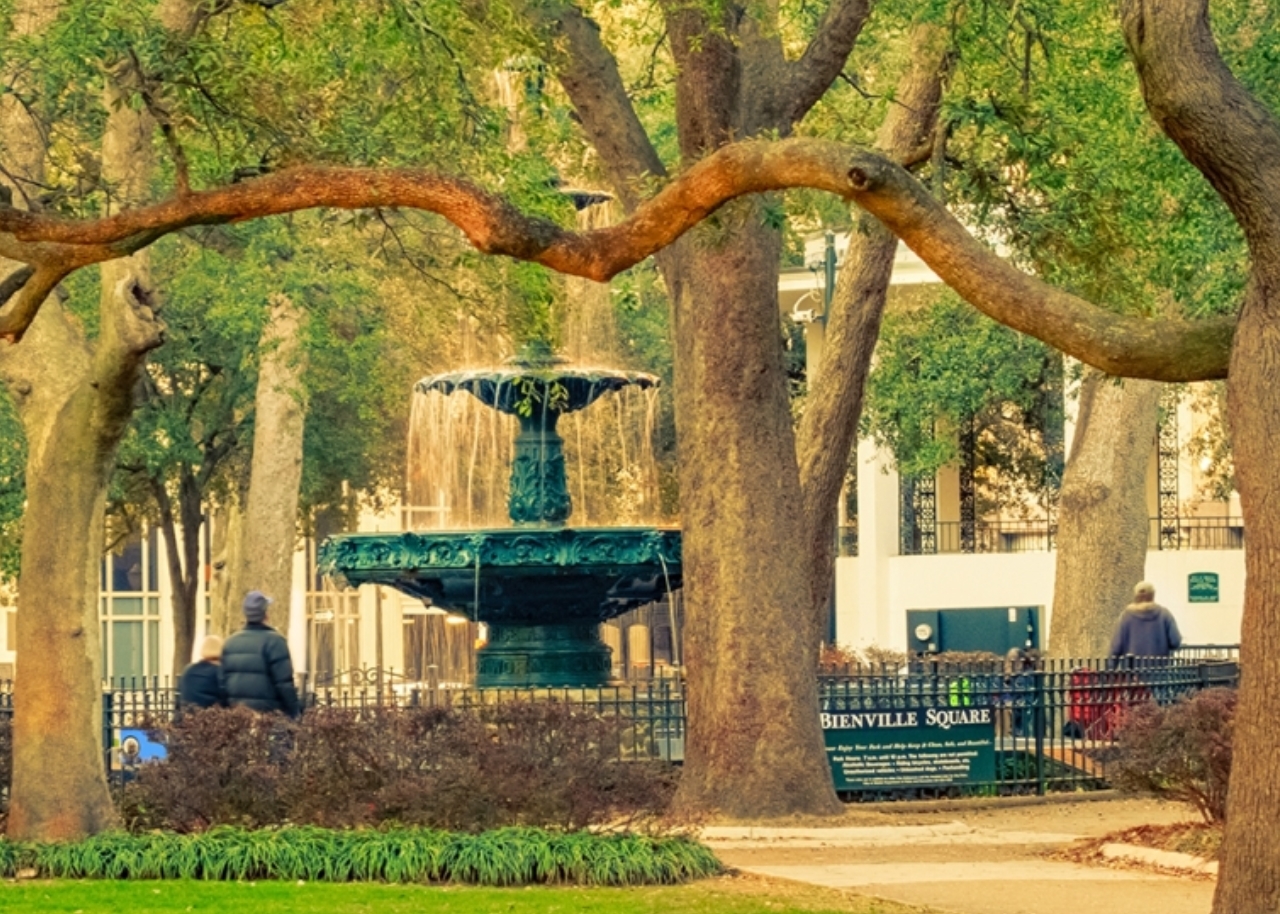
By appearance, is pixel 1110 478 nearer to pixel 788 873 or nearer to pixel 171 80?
pixel 788 873

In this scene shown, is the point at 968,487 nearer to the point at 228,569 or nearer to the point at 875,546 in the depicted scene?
the point at 875,546

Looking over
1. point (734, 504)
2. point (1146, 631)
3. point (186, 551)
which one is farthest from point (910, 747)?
point (186, 551)

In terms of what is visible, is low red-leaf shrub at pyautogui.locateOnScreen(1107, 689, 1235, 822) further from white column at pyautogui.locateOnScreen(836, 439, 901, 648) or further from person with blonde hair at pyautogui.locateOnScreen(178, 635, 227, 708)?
white column at pyautogui.locateOnScreen(836, 439, 901, 648)

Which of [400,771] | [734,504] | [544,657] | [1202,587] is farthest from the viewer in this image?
[1202,587]

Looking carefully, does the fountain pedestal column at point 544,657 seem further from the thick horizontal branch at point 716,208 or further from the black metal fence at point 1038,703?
the thick horizontal branch at point 716,208

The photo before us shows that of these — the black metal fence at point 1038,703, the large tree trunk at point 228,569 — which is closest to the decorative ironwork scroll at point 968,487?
the large tree trunk at point 228,569

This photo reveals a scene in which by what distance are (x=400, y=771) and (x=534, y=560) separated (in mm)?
5608

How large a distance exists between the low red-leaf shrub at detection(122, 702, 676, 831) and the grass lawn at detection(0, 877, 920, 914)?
1.09m

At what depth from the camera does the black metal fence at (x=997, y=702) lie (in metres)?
19.4

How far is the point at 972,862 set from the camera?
15430 mm

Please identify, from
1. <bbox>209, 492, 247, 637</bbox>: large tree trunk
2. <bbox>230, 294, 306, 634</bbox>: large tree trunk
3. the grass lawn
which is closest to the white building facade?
<bbox>209, 492, 247, 637</bbox>: large tree trunk

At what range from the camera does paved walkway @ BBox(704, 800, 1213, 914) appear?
44.0 feet

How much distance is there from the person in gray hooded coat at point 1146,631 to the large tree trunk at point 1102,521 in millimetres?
4694

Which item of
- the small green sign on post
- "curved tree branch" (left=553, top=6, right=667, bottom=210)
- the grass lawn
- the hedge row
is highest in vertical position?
"curved tree branch" (left=553, top=6, right=667, bottom=210)
